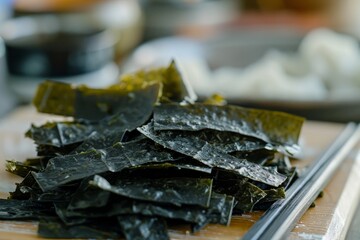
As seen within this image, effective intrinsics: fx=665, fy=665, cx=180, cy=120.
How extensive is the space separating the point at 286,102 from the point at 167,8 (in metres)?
2.61

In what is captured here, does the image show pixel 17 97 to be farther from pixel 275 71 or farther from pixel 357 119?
pixel 357 119

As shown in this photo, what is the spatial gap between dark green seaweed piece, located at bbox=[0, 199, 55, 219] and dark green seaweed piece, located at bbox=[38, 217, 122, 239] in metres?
0.06

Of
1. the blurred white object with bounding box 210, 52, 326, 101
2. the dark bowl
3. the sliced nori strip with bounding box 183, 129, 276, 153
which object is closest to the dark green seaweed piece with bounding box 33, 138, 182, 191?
the sliced nori strip with bounding box 183, 129, 276, 153

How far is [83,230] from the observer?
52.1 inches

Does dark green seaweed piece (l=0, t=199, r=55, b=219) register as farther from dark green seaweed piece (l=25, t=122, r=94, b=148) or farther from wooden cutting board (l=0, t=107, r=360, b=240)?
dark green seaweed piece (l=25, t=122, r=94, b=148)

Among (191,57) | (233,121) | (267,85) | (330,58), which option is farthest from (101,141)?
(191,57)

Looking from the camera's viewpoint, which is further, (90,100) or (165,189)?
(90,100)

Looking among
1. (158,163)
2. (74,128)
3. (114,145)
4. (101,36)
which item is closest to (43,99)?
(74,128)

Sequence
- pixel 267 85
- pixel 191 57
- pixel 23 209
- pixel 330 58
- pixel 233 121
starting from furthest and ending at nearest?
pixel 191 57
pixel 330 58
pixel 267 85
pixel 233 121
pixel 23 209

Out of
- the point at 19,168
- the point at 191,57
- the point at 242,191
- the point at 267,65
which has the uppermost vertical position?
the point at 242,191

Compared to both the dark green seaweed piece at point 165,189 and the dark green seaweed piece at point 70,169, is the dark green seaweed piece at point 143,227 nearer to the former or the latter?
the dark green seaweed piece at point 165,189

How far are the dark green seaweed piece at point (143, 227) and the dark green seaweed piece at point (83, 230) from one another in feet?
0.08

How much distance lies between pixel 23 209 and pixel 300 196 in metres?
0.62

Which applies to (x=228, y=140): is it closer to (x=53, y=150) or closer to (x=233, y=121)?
(x=233, y=121)
